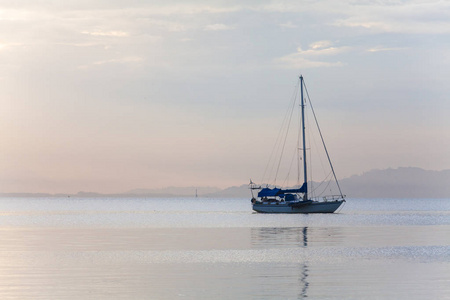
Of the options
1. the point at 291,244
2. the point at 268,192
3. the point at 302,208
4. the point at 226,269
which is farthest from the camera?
the point at 268,192

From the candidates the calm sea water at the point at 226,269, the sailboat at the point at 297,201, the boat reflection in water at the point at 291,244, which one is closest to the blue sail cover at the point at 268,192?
the sailboat at the point at 297,201

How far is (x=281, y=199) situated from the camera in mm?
136250

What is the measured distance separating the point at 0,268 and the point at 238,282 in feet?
47.0

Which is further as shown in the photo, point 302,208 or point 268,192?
point 268,192

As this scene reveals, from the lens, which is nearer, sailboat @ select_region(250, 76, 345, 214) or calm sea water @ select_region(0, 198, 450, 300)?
calm sea water @ select_region(0, 198, 450, 300)

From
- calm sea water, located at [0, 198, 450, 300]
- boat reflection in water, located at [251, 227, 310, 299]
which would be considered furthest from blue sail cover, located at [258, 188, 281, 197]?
calm sea water, located at [0, 198, 450, 300]

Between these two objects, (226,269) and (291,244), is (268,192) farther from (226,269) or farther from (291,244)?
(226,269)

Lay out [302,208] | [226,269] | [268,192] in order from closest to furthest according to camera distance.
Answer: [226,269] < [302,208] < [268,192]

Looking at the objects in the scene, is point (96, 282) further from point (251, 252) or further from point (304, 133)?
point (304, 133)

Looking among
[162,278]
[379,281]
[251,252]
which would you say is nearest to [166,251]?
[251,252]

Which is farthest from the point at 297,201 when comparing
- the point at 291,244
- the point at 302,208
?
the point at 291,244

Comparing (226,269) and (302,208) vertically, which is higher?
(302,208)

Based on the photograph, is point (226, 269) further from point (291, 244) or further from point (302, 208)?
point (302, 208)

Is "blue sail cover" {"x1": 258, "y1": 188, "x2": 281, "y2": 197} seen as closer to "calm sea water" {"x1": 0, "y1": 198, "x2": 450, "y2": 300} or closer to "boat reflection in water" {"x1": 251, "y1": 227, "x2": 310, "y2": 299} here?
"boat reflection in water" {"x1": 251, "y1": 227, "x2": 310, "y2": 299}
